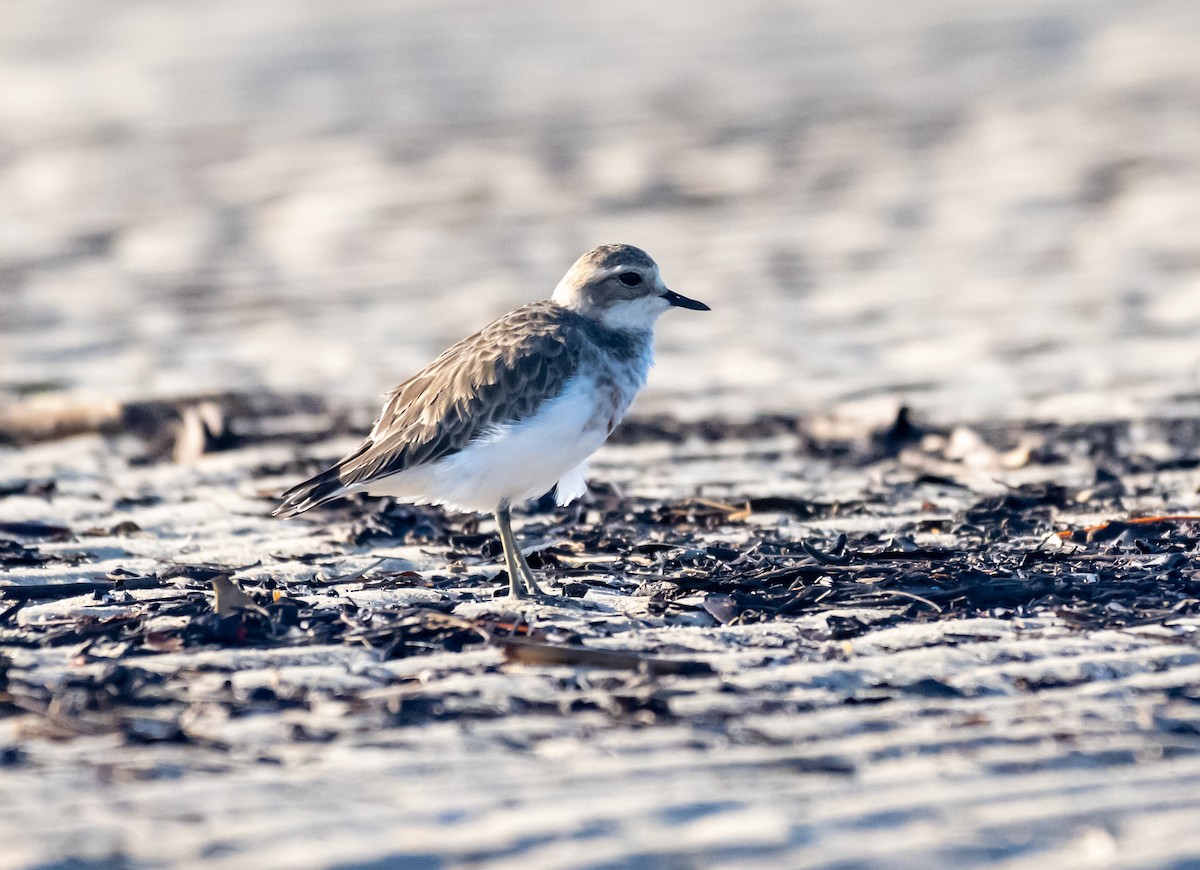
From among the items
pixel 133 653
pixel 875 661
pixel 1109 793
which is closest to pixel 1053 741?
pixel 1109 793

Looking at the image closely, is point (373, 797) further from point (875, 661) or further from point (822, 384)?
point (822, 384)

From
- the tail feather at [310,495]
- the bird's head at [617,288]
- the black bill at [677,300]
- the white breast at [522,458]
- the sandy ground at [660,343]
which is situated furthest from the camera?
the black bill at [677,300]

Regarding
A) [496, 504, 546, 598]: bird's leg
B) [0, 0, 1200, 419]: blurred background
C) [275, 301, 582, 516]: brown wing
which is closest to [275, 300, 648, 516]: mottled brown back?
[275, 301, 582, 516]: brown wing

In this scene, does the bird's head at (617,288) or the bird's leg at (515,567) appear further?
the bird's head at (617,288)

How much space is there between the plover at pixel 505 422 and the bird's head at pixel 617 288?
0.09 m

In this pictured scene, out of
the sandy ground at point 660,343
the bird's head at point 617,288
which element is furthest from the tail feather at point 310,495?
the bird's head at point 617,288

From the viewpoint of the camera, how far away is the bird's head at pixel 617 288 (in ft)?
18.8

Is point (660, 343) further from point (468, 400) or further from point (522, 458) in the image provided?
point (522, 458)

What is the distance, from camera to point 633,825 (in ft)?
11.1

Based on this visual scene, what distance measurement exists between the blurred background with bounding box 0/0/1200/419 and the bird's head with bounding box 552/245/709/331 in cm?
193

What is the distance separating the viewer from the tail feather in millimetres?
5352

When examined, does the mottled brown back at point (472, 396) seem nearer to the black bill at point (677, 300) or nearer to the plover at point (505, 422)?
the plover at point (505, 422)

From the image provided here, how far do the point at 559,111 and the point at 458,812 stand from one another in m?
13.0

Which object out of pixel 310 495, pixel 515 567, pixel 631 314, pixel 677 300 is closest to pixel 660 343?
pixel 677 300
